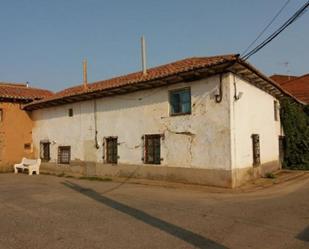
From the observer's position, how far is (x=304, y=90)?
30781 millimetres

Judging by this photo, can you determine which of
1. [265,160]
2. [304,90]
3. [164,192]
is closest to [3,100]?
[164,192]

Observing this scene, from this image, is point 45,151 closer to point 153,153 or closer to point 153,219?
point 153,153

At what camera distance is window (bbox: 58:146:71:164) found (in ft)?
60.8

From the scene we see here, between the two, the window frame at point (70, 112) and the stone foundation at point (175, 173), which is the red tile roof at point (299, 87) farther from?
the window frame at point (70, 112)

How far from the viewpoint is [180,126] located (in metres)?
13.5

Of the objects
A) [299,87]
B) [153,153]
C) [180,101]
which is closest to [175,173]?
[153,153]

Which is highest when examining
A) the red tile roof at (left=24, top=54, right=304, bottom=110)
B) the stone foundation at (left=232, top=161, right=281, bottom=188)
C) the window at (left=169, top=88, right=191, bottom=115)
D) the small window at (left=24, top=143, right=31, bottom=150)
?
the red tile roof at (left=24, top=54, right=304, bottom=110)

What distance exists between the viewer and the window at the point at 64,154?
60.8ft

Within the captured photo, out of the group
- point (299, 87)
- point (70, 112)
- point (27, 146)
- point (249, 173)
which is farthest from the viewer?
point (299, 87)

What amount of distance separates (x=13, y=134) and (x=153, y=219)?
1522 cm

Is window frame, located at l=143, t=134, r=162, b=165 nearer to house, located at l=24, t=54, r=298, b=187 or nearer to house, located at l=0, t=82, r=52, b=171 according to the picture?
house, located at l=24, t=54, r=298, b=187

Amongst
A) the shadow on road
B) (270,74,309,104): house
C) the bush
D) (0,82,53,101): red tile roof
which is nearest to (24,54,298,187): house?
the bush

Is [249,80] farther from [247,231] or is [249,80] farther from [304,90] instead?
[304,90]

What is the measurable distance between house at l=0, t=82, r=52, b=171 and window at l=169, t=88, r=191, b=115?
435 inches
